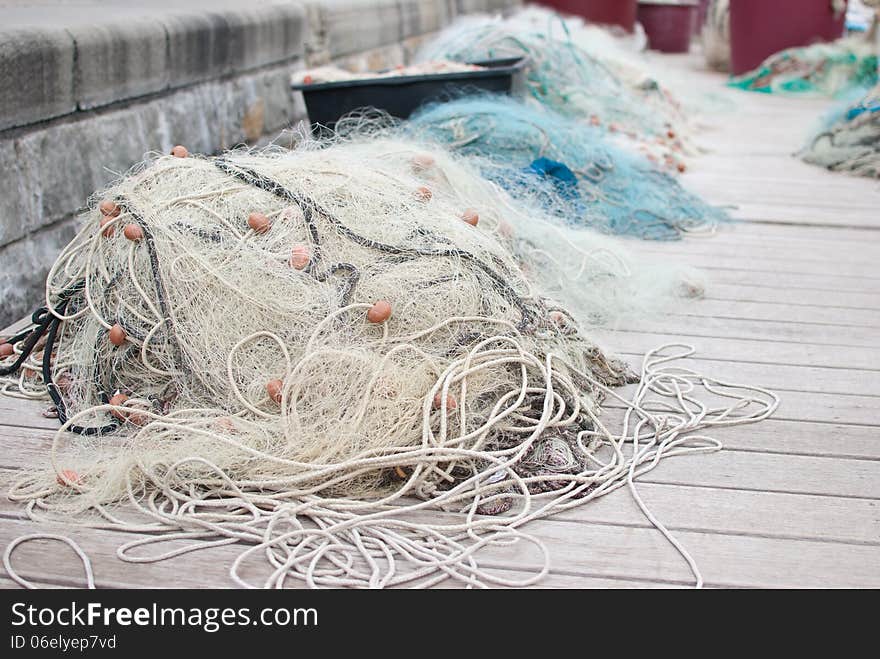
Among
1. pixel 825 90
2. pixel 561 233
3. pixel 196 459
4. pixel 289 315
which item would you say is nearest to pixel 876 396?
pixel 561 233

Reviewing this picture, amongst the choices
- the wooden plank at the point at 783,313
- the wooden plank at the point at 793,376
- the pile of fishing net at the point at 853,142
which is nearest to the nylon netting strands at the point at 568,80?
the pile of fishing net at the point at 853,142

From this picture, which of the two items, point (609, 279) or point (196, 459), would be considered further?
point (609, 279)

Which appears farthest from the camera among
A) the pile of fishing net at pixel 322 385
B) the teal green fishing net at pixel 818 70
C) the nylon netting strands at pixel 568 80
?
the teal green fishing net at pixel 818 70

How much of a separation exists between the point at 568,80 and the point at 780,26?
574 cm

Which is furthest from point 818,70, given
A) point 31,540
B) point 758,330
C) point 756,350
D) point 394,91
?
point 31,540

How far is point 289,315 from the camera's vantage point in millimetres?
2262

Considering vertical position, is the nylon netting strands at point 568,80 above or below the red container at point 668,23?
above

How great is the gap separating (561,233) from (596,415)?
101 cm

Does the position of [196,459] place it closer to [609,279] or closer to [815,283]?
[609,279]

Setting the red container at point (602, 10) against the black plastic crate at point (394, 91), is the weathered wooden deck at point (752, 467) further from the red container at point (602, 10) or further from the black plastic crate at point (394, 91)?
the red container at point (602, 10)

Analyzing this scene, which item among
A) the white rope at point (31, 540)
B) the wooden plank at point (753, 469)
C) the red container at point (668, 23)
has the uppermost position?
the white rope at point (31, 540)

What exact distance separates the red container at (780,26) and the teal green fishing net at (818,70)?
0.38m

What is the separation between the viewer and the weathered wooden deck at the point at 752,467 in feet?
5.84

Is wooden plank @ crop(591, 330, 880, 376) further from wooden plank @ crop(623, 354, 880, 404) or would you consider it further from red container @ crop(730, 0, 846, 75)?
red container @ crop(730, 0, 846, 75)
